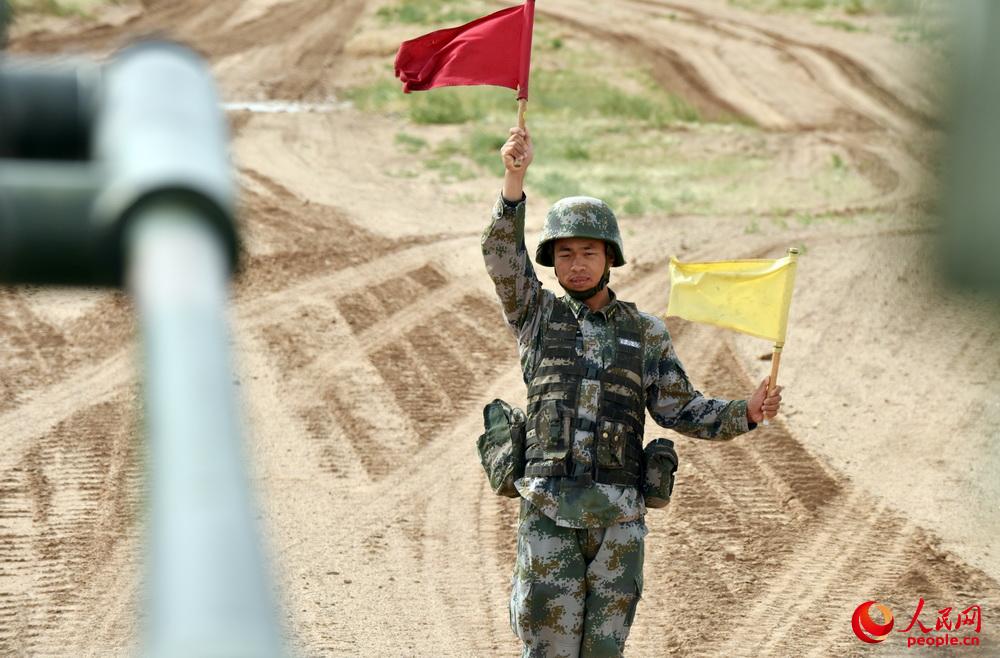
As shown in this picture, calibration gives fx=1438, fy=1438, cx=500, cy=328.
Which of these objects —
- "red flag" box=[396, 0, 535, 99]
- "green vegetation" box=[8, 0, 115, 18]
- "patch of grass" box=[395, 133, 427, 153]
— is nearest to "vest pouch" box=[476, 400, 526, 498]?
"red flag" box=[396, 0, 535, 99]

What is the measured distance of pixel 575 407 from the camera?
17.6 ft

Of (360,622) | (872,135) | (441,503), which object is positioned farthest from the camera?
(872,135)

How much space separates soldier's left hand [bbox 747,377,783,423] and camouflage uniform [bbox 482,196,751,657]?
0.17 ft

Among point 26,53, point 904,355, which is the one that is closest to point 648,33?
point 26,53

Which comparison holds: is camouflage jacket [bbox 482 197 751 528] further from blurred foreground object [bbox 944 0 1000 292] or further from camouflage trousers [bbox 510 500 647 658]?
blurred foreground object [bbox 944 0 1000 292]

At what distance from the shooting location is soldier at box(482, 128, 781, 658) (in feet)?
17.2

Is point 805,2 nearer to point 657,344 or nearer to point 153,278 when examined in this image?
point 657,344

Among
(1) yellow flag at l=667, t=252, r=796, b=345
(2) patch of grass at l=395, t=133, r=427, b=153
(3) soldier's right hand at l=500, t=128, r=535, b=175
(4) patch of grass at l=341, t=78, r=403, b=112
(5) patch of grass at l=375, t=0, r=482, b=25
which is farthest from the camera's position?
(5) patch of grass at l=375, t=0, r=482, b=25

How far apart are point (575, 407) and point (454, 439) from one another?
5187 mm

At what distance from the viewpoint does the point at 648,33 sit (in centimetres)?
2862

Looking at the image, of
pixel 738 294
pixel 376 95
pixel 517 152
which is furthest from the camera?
pixel 376 95

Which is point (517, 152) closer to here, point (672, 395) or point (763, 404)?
point (672, 395)

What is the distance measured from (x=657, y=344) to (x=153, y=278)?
14.5ft

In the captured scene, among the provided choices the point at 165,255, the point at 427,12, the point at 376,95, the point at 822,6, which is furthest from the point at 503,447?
the point at 822,6
